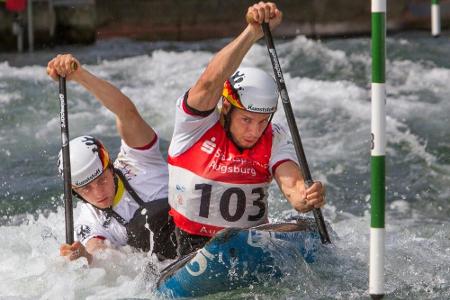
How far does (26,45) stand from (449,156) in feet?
24.1

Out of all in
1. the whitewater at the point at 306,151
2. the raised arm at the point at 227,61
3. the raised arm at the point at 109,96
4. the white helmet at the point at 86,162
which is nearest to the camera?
the raised arm at the point at 227,61

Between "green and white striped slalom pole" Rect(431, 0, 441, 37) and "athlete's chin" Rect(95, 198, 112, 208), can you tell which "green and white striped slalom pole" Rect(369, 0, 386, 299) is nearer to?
"athlete's chin" Rect(95, 198, 112, 208)

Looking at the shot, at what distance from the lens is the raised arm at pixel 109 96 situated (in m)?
5.88

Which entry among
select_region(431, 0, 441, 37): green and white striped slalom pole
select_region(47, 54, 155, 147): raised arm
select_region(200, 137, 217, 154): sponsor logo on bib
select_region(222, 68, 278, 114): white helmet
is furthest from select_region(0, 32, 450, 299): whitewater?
select_region(222, 68, 278, 114): white helmet

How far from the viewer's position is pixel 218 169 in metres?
5.77

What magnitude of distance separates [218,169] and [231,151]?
0.12 meters

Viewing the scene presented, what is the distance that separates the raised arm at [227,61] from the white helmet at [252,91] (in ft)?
0.34

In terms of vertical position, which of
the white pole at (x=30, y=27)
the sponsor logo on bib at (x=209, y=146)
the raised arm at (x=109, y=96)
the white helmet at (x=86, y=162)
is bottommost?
the white pole at (x=30, y=27)

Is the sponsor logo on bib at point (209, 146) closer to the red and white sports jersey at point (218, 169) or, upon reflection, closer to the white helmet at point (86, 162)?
the red and white sports jersey at point (218, 169)

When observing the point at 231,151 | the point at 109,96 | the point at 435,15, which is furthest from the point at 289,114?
the point at 435,15

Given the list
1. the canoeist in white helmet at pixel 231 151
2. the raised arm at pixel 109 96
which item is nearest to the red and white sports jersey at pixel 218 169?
the canoeist in white helmet at pixel 231 151

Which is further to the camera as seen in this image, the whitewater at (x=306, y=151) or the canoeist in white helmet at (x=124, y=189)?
the whitewater at (x=306, y=151)

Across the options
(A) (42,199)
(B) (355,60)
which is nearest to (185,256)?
(A) (42,199)

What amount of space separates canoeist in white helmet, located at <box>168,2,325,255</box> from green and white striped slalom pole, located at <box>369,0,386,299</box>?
506mm
